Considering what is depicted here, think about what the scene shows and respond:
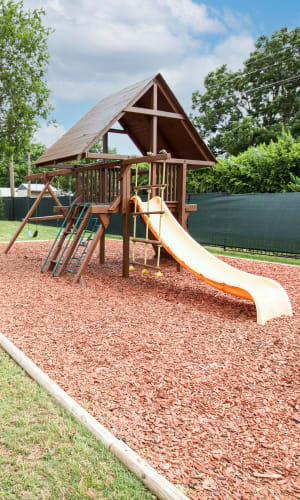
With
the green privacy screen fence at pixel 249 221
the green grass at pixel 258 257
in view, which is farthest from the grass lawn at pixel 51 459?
the green grass at pixel 258 257

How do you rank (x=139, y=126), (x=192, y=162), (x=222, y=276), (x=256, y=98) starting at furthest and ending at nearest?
(x=256, y=98)
(x=139, y=126)
(x=192, y=162)
(x=222, y=276)

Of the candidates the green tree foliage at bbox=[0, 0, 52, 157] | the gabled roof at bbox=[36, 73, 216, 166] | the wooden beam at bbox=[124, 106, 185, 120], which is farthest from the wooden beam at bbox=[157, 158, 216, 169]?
the green tree foliage at bbox=[0, 0, 52, 157]

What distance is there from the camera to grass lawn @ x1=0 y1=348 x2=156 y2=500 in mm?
2012

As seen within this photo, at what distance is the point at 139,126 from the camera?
9070 millimetres

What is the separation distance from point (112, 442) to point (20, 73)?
24486mm

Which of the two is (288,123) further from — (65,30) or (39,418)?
(39,418)

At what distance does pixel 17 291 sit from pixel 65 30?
23772mm

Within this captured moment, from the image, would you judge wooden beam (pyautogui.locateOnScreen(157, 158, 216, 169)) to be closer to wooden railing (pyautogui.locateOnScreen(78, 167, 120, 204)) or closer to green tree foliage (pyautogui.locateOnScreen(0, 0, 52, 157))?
wooden railing (pyautogui.locateOnScreen(78, 167, 120, 204))

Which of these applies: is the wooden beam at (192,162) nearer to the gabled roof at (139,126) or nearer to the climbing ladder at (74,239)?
the gabled roof at (139,126)

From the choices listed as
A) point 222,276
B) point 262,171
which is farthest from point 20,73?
point 222,276

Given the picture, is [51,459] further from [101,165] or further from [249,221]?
[249,221]

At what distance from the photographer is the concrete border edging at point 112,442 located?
198 centimetres

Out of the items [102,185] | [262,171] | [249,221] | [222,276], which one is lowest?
[222,276]

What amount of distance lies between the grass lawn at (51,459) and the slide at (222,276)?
300 centimetres
